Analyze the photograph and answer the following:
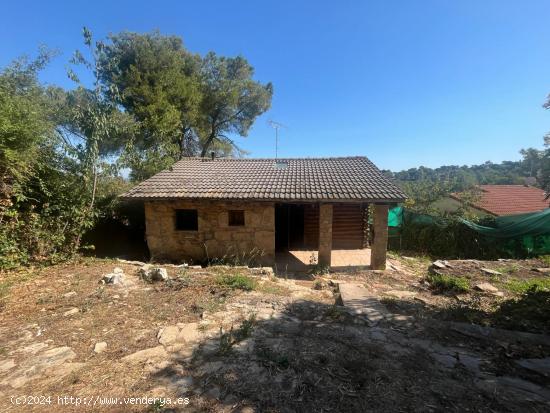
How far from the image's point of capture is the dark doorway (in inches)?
466

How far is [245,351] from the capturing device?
3207mm

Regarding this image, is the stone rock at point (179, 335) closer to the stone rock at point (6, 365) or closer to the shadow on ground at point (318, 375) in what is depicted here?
the shadow on ground at point (318, 375)

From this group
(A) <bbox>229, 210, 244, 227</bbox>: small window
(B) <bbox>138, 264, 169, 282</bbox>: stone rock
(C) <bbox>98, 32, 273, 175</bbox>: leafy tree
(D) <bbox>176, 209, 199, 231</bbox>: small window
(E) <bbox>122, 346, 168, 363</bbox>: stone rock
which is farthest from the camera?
(C) <bbox>98, 32, 273, 175</bbox>: leafy tree

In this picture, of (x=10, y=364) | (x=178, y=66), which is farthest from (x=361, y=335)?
(x=178, y=66)

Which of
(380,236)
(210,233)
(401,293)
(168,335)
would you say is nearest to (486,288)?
(401,293)

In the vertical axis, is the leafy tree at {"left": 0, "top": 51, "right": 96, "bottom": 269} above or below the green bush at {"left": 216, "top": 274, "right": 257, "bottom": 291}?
above

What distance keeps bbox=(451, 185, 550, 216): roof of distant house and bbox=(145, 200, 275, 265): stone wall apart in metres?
12.3

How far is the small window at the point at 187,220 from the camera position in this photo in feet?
31.4

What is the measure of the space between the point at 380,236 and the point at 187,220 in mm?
6927

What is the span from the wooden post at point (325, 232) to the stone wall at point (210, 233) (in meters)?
1.68

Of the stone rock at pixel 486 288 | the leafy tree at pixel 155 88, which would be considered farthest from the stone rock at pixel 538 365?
the leafy tree at pixel 155 88

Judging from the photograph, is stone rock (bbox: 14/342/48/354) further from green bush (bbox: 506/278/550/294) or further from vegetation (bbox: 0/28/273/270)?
green bush (bbox: 506/278/550/294)

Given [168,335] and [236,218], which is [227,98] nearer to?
[236,218]

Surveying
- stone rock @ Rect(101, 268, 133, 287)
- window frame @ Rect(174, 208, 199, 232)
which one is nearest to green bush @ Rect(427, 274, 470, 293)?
stone rock @ Rect(101, 268, 133, 287)
